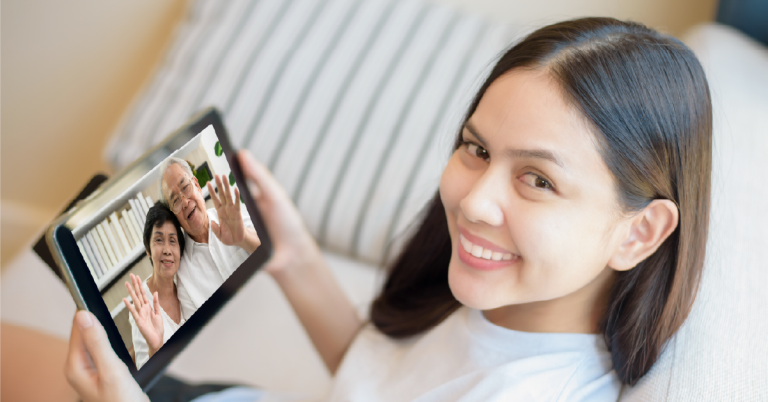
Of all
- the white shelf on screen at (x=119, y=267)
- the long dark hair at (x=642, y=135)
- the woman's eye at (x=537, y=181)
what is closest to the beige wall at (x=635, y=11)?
the long dark hair at (x=642, y=135)

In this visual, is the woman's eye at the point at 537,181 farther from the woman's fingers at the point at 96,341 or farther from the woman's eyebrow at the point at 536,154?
the woman's fingers at the point at 96,341

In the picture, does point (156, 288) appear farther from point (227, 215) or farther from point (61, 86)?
point (61, 86)

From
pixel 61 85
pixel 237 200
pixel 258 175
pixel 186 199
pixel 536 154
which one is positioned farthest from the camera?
pixel 61 85

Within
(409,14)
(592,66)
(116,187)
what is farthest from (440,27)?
(116,187)

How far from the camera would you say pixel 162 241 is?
693mm

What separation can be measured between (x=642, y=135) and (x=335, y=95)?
3.00 feet

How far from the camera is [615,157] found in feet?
2.02

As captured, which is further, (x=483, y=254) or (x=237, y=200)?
(x=237, y=200)

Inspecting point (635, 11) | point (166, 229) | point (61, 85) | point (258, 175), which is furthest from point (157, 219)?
point (61, 85)

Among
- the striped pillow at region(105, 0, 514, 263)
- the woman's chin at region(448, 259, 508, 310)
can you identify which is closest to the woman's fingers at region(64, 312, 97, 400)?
the woman's chin at region(448, 259, 508, 310)

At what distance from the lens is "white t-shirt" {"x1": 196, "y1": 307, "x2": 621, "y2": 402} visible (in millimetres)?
713

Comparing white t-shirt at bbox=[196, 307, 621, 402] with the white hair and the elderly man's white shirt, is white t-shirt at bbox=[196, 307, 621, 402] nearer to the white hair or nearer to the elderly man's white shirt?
the elderly man's white shirt

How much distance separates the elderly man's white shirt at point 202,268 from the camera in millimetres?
728

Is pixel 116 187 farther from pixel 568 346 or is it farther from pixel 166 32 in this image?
pixel 166 32
